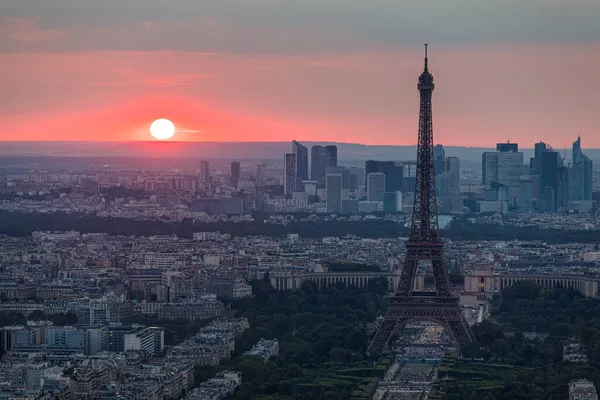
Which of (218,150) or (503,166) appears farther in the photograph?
(218,150)

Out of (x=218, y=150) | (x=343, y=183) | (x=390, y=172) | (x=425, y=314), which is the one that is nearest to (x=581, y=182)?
(x=390, y=172)

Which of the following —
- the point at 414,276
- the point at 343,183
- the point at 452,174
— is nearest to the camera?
the point at 414,276

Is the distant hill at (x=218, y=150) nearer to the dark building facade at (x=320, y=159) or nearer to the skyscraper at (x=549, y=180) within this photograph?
the dark building facade at (x=320, y=159)

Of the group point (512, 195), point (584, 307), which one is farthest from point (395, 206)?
point (584, 307)

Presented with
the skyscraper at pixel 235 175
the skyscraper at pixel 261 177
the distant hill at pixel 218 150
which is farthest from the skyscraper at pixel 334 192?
the distant hill at pixel 218 150

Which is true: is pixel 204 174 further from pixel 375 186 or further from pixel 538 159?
pixel 538 159

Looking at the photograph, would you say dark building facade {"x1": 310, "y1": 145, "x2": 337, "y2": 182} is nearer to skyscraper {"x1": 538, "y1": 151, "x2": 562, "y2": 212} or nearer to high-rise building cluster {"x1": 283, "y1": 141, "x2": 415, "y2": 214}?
high-rise building cluster {"x1": 283, "y1": 141, "x2": 415, "y2": 214}

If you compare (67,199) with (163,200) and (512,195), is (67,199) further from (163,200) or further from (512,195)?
(512,195)
